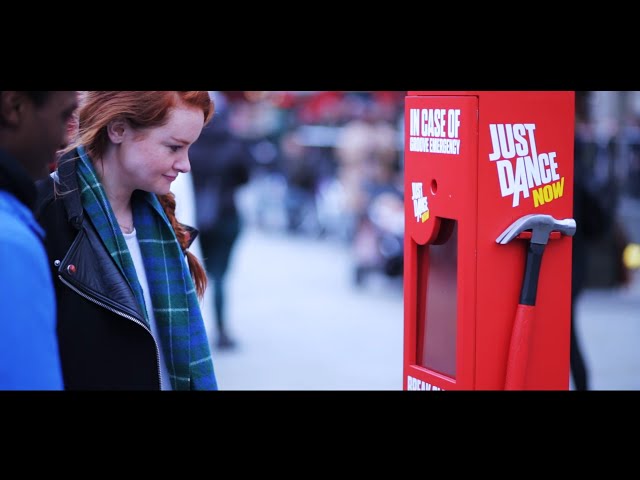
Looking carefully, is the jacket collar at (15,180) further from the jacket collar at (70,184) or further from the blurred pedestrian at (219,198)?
the blurred pedestrian at (219,198)

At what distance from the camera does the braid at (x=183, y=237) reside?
3.07 meters

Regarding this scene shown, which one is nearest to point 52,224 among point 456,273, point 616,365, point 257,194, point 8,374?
point 8,374

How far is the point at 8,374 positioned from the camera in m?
1.86

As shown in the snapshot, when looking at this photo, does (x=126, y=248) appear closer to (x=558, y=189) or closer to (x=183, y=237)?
(x=183, y=237)

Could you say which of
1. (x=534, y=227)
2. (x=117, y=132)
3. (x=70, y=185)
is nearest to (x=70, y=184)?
(x=70, y=185)

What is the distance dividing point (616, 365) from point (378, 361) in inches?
69.2

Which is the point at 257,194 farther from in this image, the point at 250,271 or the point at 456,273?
the point at 456,273

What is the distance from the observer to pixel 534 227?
10.3 ft

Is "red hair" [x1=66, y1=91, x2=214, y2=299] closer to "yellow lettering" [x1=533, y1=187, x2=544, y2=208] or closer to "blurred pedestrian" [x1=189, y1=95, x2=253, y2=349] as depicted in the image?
"yellow lettering" [x1=533, y1=187, x2=544, y2=208]

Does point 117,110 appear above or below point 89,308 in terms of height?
above

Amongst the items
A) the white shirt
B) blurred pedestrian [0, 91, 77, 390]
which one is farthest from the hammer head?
blurred pedestrian [0, 91, 77, 390]

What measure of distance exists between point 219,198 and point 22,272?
245 inches

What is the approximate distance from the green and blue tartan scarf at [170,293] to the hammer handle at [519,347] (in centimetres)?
95
